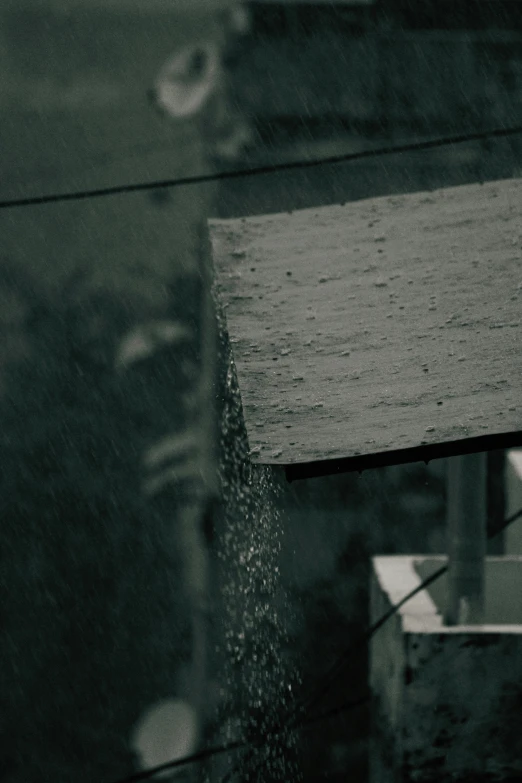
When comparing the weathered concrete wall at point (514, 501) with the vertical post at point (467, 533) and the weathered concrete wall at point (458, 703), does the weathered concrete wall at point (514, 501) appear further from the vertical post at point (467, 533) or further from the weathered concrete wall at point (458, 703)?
the weathered concrete wall at point (458, 703)

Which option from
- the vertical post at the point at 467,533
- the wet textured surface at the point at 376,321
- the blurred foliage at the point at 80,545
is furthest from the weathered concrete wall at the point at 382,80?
the vertical post at the point at 467,533

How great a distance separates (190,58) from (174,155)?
675 mm

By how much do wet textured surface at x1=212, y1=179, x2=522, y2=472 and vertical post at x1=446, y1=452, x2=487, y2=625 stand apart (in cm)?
75

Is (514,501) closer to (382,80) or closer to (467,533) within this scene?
(467,533)

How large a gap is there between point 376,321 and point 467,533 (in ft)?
3.37

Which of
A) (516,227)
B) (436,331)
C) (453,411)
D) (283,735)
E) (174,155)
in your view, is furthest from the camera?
(283,735)

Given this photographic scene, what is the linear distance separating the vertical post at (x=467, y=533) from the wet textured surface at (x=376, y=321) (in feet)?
2.47

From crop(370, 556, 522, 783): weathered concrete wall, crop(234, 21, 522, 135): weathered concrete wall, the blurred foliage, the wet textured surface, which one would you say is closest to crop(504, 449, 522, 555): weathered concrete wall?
the wet textured surface

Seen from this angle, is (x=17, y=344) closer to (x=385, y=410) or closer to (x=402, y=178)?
(x=402, y=178)

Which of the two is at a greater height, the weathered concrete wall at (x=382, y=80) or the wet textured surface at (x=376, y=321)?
the weathered concrete wall at (x=382, y=80)

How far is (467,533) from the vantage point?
3.90 meters

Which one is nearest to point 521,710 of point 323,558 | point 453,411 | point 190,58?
point 453,411

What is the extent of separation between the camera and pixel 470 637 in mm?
3264

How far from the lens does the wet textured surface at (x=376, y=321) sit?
9.06 feet
